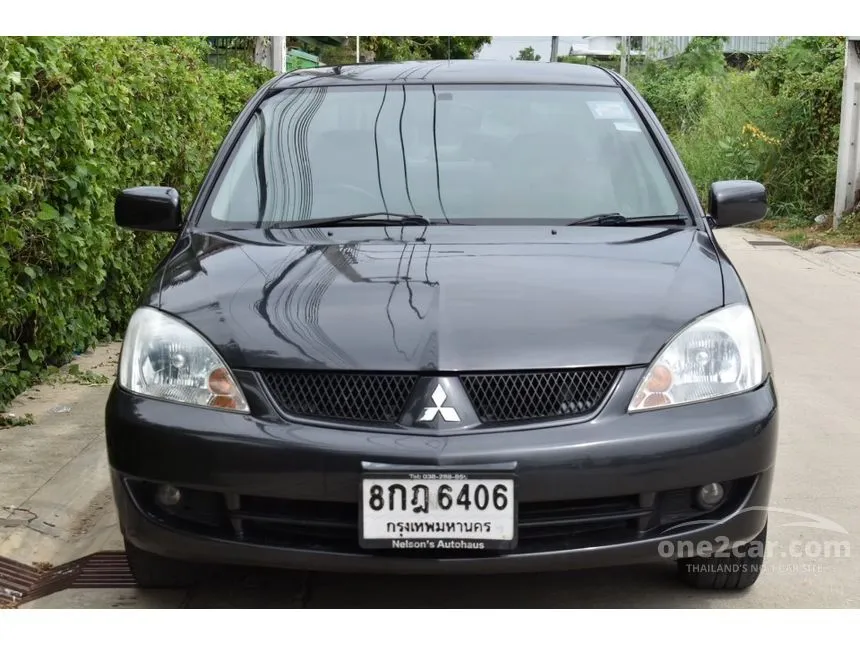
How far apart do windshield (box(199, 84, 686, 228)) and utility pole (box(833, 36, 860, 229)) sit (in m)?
11.4

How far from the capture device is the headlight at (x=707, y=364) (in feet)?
11.3

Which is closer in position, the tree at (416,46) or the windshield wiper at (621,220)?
the windshield wiper at (621,220)

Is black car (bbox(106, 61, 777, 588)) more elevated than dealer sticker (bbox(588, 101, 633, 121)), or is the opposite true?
dealer sticker (bbox(588, 101, 633, 121))

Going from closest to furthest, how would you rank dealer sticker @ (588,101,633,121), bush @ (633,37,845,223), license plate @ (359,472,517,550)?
license plate @ (359,472,517,550) < dealer sticker @ (588,101,633,121) < bush @ (633,37,845,223)

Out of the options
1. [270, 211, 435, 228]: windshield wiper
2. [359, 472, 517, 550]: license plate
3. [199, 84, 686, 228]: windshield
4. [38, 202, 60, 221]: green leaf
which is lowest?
[359, 472, 517, 550]: license plate

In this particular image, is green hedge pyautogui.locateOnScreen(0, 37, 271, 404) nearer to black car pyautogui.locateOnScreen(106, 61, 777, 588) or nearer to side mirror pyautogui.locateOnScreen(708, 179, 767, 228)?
black car pyautogui.locateOnScreen(106, 61, 777, 588)

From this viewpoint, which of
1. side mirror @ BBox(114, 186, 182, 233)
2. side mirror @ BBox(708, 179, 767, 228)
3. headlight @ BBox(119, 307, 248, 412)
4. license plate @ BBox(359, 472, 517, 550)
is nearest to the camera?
license plate @ BBox(359, 472, 517, 550)

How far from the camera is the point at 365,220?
4.33 m

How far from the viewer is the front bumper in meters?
3.29

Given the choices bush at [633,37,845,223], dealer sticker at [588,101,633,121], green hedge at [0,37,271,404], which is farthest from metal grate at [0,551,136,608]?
bush at [633,37,845,223]

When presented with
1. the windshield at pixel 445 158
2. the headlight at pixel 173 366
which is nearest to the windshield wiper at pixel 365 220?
the windshield at pixel 445 158

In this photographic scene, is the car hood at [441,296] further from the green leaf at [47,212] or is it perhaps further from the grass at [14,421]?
the grass at [14,421]

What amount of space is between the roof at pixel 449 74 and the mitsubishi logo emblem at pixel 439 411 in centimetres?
193

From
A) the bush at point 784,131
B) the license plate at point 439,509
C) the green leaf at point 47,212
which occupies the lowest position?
A: the bush at point 784,131
